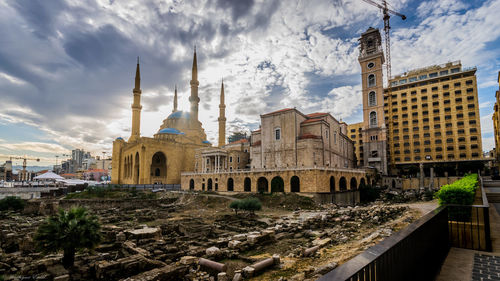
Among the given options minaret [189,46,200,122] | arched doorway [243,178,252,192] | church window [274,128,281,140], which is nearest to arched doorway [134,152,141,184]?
minaret [189,46,200,122]

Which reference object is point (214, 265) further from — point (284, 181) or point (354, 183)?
point (354, 183)

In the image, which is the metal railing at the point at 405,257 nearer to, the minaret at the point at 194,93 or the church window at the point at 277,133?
the church window at the point at 277,133

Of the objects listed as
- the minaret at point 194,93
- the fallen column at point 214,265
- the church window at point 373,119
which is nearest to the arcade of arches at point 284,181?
the church window at point 373,119

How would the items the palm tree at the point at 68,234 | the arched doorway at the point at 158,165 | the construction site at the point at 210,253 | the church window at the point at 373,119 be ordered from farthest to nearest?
the arched doorway at the point at 158,165 < the church window at the point at 373,119 < the palm tree at the point at 68,234 < the construction site at the point at 210,253

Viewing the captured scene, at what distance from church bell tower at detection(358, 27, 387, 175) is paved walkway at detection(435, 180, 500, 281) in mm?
49615

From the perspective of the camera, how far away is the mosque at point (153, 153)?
5098 cm

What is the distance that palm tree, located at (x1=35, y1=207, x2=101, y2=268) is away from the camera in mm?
9094

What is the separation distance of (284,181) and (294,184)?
1.40m

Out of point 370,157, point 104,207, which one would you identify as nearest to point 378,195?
point 370,157

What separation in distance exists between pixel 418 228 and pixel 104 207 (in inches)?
1363

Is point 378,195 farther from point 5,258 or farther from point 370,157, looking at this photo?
point 5,258

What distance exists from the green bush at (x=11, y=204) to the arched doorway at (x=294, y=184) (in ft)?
104

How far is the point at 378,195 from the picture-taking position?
39.3 m

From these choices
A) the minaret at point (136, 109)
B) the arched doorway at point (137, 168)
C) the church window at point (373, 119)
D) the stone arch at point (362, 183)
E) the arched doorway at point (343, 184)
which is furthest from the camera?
the minaret at point (136, 109)
